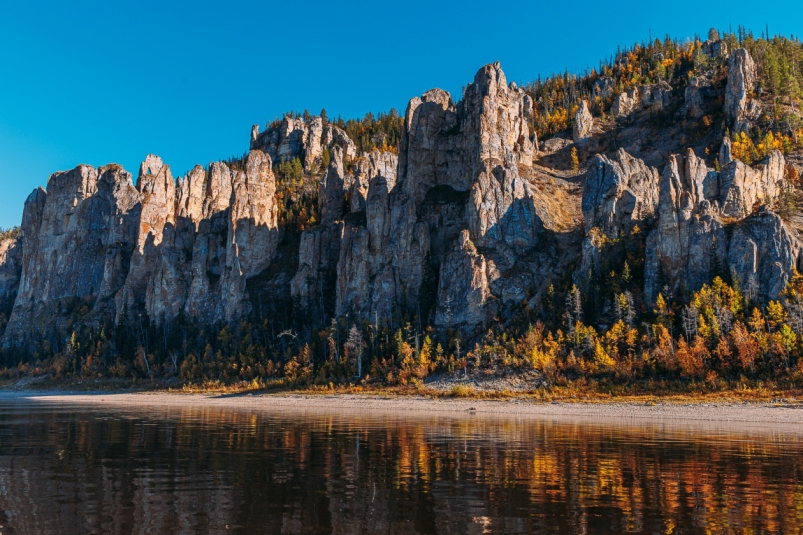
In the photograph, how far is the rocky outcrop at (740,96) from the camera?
137250 mm

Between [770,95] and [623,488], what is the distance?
157 meters

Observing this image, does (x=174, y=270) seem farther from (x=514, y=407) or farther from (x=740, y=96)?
(x=740, y=96)

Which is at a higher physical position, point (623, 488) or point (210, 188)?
point (210, 188)

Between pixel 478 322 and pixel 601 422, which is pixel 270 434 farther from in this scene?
pixel 478 322

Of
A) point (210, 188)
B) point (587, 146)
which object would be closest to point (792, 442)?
point (587, 146)

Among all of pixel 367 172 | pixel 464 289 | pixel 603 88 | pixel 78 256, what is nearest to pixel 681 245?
pixel 464 289

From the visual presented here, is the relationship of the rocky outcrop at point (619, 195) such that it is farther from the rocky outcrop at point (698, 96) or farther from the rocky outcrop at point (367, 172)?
the rocky outcrop at point (367, 172)

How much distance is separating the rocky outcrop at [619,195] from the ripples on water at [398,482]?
65.3 m

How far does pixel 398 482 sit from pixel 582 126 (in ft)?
491

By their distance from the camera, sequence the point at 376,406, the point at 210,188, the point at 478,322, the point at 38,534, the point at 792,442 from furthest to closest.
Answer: the point at 210,188, the point at 478,322, the point at 376,406, the point at 792,442, the point at 38,534

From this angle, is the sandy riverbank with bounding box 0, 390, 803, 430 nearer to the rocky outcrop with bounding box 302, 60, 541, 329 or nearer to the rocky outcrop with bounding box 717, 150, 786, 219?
the rocky outcrop with bounding box 302, 60, 541, 329

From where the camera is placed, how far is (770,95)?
483 feet

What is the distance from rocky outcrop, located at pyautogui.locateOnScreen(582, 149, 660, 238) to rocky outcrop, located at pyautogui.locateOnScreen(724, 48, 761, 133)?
38.1 m

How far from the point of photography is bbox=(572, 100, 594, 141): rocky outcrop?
157750 mm
